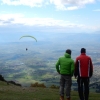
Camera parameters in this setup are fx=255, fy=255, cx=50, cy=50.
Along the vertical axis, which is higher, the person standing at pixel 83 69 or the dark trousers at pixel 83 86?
the person standing at pixel 83 69

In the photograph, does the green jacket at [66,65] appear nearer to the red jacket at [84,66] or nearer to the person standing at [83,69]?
the person standing at [83,69]

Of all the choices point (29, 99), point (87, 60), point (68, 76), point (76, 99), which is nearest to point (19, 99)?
point (29, 99)

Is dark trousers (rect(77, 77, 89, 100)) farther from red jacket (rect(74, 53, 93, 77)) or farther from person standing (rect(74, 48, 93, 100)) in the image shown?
red jacket (rect(74, 53, 93, 77))

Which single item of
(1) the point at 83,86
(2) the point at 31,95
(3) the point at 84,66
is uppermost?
(3) the point at 84,66

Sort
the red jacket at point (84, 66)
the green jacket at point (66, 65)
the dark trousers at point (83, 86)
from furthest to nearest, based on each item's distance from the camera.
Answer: the green jacket at point (66, 65) < the dark trousers at point (83, 86) < the red jacket at point (84, 66)

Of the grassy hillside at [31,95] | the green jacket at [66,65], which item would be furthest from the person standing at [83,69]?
the grassy hillside at [31,95]

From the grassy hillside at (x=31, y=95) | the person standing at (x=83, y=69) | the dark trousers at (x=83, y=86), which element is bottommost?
the grassy hillside at (x=31, y=95)

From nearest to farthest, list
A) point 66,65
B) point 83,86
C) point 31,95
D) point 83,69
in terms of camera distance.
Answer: point 83,69 → point 66,65 → point 83,86 → point 31,95

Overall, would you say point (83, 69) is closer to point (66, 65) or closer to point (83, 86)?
point (66, 65)

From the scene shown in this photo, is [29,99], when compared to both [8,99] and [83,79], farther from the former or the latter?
[83,79]

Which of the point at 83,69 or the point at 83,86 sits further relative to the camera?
the point at 83,86

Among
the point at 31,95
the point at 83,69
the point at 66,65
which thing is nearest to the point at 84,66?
the point at 83,69
